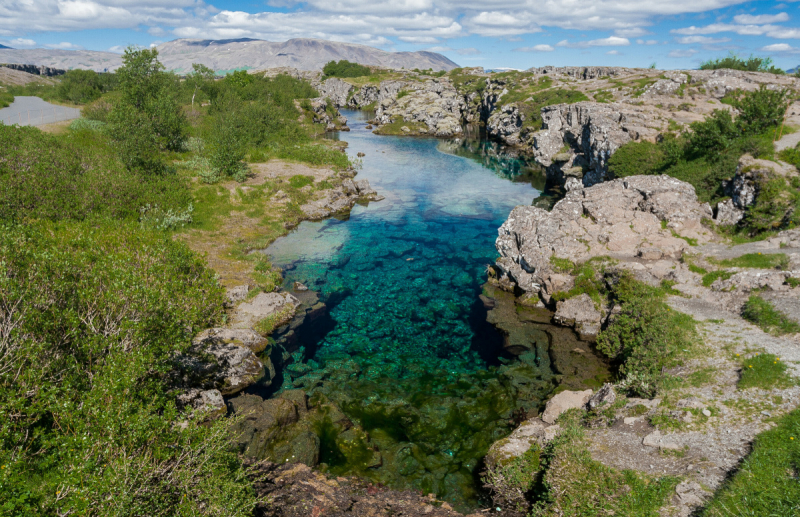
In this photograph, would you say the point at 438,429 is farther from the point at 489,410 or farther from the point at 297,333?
the point at 297,333

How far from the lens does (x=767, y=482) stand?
42.9 feet

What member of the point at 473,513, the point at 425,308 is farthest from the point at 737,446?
the point at 425,308

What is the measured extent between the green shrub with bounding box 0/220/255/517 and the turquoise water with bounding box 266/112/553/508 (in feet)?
26.3

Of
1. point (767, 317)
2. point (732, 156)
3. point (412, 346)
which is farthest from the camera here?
point (732, 156)

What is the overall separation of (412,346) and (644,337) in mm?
14694

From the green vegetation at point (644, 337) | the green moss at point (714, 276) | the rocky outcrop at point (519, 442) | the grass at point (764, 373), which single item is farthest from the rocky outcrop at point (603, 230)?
the rocky outcrop at point (519, 442)

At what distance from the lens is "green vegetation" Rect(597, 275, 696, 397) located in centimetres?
2195

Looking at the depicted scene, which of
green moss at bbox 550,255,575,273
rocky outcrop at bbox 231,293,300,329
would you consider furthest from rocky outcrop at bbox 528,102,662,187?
rocky outcrop at bbox 231,293,300,329

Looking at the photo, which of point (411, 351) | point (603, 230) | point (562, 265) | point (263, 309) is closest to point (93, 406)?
point (411, 351)

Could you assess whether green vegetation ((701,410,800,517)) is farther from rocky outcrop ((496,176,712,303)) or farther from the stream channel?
rocky outcrop ((496,176,712,303))

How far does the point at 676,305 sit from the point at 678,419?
1208 centimetres

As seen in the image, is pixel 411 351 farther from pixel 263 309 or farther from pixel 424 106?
pixel 424 106

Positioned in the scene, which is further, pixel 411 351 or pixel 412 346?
Answer: pixel 412 346

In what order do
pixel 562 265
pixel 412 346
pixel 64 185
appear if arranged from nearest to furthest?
pixel 412 346, pixel 562 265, pixel 64 185
